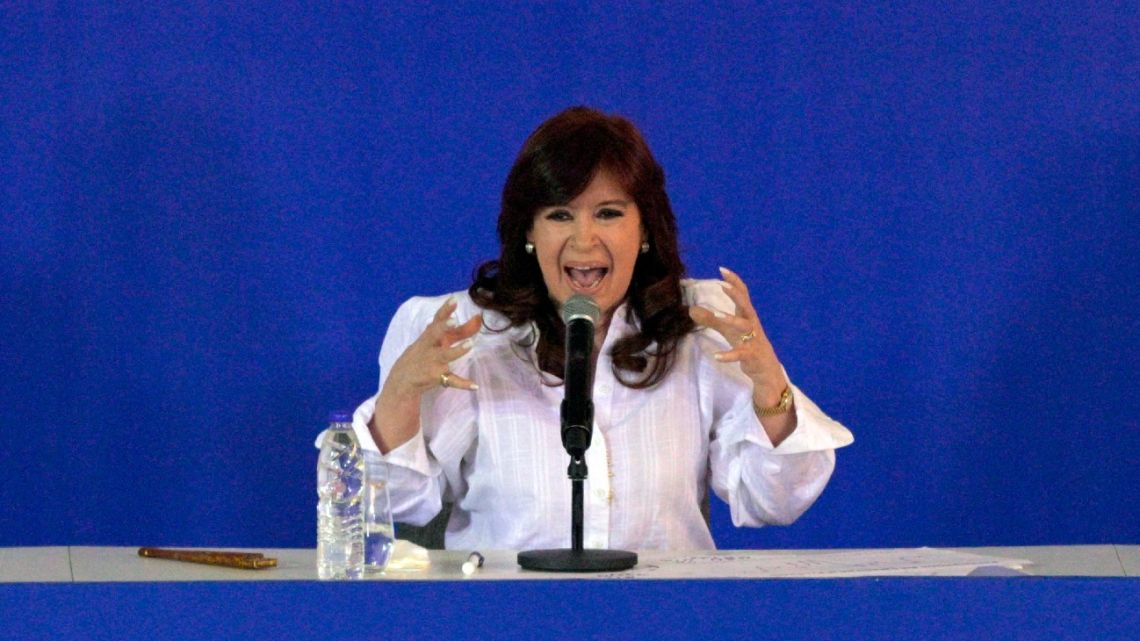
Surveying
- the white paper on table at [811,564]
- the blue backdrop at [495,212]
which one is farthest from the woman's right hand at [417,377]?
the blue backdrop at [495,212]

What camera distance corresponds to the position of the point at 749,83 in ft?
11.2

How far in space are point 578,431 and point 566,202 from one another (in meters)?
0.76

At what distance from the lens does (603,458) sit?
2635 mm

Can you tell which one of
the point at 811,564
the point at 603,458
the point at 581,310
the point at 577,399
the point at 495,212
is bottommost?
the point at 811,564

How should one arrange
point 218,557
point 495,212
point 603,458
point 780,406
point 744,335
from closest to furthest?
point 218,557, point 744,335, point 780,406, point 603,458, point 495,212

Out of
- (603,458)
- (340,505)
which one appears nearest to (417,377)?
(340,505)

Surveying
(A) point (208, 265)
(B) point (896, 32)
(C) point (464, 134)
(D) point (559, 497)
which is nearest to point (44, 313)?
(A) point (208, 265)

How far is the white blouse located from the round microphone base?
0.47 meters

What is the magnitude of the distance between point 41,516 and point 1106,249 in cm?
236

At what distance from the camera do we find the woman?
2.60 metres

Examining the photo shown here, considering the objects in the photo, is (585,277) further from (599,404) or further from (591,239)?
(599,404)

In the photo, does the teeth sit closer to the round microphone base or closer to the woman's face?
the woman's face

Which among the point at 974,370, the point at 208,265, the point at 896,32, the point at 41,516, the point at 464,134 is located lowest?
the point at 41,516

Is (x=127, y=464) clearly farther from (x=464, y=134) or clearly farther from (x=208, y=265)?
(x=464, y=134)
